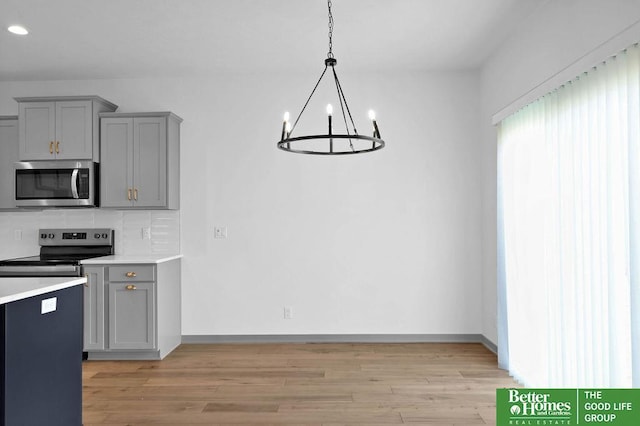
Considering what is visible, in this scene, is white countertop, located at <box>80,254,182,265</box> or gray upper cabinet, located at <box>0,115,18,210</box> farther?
gray upper cabinet, located at <box>0,115,18,210</box>

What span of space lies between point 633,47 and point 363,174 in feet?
9.29

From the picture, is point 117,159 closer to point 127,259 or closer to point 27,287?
point 127,259

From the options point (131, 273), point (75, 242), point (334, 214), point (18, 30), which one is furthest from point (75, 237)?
point (334, 214)

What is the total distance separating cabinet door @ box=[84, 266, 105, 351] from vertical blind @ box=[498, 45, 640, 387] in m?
3.57

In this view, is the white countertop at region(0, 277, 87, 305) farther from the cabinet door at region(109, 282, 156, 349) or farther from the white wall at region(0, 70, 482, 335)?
the white wall at region(0, 70, 482, 335)

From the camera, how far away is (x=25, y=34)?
3869mm

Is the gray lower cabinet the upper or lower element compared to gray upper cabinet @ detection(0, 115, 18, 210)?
lower

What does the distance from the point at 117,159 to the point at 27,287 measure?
2495 mm

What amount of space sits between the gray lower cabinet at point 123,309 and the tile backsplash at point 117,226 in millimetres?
640

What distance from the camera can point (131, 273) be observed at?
433 centimetres

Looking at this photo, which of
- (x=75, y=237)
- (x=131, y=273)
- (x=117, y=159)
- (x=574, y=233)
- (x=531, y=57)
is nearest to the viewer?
(x=574, y=233)

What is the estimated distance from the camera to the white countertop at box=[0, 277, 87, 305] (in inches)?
85.6

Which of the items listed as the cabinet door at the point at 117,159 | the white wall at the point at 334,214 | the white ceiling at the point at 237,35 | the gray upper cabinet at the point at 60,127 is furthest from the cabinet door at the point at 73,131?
the white wall at the point at 334,214

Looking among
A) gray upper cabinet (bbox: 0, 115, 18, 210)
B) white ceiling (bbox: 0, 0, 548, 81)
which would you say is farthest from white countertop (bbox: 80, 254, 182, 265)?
white ceiling (bbox: 0, 0, 548, 81)
